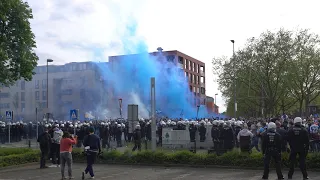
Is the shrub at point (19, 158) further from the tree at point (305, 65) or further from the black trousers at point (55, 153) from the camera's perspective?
the tree at point (305, 65)

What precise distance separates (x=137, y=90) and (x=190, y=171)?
43697 millimetres

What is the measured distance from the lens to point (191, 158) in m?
17.1

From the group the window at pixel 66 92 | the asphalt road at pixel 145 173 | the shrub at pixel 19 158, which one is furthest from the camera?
the window at pixel 66 92

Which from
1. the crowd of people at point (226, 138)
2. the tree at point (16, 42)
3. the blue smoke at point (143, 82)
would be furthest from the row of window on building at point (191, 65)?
the tree at point (16, 42)

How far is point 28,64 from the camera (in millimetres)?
19922

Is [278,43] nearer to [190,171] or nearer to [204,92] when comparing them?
[190,171]

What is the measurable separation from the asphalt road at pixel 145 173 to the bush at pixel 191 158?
1.79 feet

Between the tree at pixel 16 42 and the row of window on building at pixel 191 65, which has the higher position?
the row of window on building at pixel 191 65

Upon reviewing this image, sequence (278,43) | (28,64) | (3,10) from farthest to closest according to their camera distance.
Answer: (278,43)
(28,64)
(3,10)

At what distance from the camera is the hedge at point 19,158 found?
18.0 m

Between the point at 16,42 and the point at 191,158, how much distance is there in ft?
32.8

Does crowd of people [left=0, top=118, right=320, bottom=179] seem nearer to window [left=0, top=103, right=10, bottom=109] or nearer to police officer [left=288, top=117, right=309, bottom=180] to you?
police officer [left=288, top=117, right=309, bottom=180]

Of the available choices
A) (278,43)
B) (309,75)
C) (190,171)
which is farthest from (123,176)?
(309,75)

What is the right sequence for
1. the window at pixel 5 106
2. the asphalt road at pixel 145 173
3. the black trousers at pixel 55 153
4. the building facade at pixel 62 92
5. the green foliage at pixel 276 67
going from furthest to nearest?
the building facade at pixel 62 92 < the window at pixel 5 106 < the green foliage at pixel 276 67 < the black trousers at pixel 55 153 < the asphalt road at pixel 145 173
